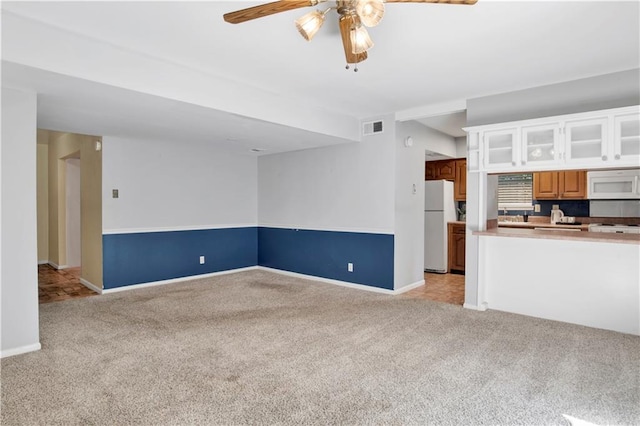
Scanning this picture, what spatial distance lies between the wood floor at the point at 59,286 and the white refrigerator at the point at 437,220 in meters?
5.31

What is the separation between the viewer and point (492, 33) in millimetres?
2609

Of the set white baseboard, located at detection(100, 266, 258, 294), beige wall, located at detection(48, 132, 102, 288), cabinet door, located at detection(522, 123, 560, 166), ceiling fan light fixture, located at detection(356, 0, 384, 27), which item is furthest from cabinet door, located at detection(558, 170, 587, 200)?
beige wall, located at detection(48, 132, 102, 288)

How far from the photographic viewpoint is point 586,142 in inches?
132

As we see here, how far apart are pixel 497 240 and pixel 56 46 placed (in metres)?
4.48

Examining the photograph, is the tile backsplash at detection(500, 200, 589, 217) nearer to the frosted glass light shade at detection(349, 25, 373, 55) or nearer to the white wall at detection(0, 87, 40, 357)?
the frosted glass light shade at detection(349, 25, 373, 55)

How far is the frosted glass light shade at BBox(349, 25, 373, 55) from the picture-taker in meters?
2.11

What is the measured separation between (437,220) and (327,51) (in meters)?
4.26

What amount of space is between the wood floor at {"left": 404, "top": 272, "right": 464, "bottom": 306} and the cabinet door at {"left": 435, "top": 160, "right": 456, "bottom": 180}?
1866 millimetres

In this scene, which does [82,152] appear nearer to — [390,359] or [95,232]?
[95,232]

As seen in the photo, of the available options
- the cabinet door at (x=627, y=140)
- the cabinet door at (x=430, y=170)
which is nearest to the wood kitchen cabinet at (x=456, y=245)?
the cabinet door at (x=430, y=170)

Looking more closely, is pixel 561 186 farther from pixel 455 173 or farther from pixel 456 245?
pixel 456 245

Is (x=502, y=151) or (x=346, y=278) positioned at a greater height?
(x=502, y=151)

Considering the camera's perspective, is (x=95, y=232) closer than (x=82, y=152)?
Yes

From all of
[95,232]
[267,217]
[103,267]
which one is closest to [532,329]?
[267,217]
